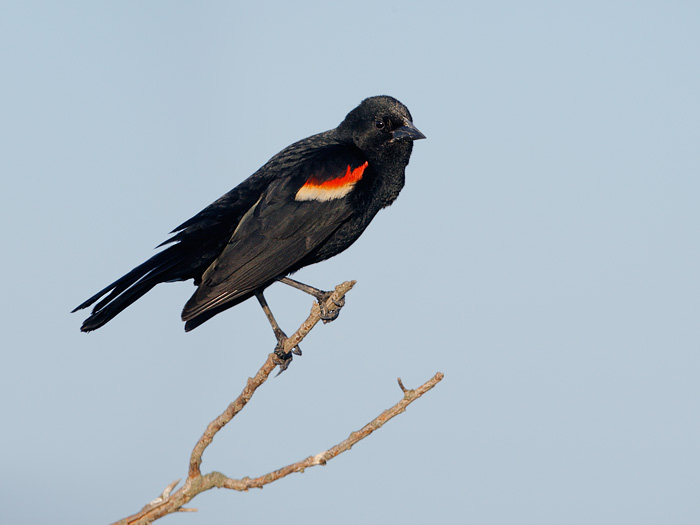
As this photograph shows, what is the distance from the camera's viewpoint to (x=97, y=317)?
196 inches

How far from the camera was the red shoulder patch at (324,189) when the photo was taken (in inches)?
221

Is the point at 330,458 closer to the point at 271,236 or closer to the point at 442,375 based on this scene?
the point at 442,375

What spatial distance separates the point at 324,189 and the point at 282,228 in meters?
0.47

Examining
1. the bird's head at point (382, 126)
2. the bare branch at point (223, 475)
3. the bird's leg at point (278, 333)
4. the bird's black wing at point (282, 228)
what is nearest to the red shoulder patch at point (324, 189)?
the bird's black wing at point (282, 228)

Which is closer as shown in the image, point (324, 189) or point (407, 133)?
point (324, 189)

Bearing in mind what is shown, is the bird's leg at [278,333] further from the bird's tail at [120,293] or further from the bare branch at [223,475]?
the bare branch at [223,475]

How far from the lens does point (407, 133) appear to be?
6043 millimetres

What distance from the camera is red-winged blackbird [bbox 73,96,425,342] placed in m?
5.22

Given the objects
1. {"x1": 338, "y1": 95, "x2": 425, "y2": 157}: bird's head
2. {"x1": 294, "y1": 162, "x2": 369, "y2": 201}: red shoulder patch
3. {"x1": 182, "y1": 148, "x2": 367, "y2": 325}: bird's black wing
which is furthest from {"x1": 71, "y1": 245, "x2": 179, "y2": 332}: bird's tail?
{"x1": 338, "y1": 95, "x2": 425, "y2": 157}: bird's head

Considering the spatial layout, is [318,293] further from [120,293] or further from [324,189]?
[120,293]

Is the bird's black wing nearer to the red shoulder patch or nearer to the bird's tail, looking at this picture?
the red shoulder patch

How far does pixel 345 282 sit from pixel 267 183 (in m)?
1.80

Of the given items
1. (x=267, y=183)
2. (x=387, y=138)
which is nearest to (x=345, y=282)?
(x=267, y=183)


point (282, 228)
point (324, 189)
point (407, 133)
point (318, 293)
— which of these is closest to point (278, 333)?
point (318, 293)
